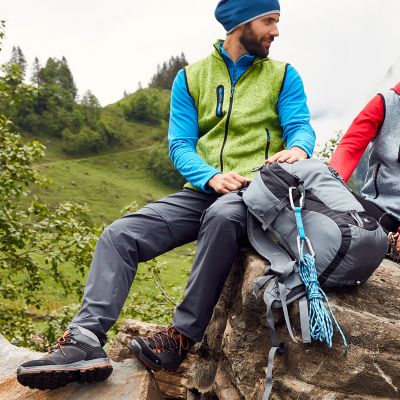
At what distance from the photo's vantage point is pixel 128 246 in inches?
158

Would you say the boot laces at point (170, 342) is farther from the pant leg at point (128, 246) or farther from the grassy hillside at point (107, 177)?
the grassy hillside at point (107, 177)

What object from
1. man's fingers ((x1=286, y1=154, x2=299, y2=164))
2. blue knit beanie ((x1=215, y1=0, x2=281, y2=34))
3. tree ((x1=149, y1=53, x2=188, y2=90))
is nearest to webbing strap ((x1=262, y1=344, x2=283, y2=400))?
man's fingers ((x1=286, y1=154, x2=299, y2=164))

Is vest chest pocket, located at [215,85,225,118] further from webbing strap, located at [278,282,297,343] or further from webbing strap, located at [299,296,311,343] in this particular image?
webbing strap, located at [299,296,311,343]

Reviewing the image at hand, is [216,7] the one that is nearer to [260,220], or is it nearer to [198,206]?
[198,206]

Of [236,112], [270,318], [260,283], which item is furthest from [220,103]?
[270,318]

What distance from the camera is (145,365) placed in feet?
12.9

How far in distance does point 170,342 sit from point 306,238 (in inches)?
49.7

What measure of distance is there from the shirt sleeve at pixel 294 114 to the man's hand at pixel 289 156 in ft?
0.39

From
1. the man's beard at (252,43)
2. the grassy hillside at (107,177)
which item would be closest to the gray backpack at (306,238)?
the man's beard at (252,43)

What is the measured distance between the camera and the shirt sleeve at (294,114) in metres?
4.51

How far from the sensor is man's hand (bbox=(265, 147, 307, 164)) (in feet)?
13.6

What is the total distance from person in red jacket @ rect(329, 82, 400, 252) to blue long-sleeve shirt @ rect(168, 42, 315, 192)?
0.56m

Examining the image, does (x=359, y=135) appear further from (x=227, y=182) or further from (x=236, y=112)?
(x=227, y=182)

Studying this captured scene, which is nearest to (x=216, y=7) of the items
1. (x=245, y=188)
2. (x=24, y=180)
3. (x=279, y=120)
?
(x=279, y=120)
